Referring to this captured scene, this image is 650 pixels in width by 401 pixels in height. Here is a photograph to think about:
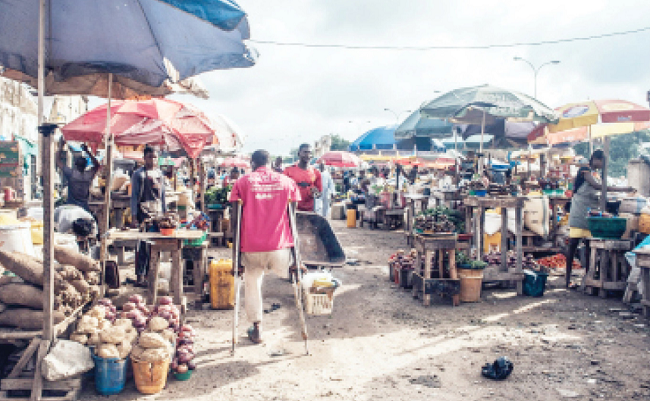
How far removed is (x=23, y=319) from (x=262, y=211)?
8.09ft

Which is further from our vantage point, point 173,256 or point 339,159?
point 339,159

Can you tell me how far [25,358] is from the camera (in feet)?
14.2

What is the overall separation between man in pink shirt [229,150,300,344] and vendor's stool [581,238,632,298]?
5.59m

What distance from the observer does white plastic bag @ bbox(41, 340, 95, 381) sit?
4.25 m

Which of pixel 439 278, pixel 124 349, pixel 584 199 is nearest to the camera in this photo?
pixel 124 349

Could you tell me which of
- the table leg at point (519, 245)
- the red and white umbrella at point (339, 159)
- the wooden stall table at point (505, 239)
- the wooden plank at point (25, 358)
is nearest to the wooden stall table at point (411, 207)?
the wooden stall table at point (505, 239)

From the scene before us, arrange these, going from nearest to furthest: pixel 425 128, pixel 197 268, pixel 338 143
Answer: pixel 197 268
pixel 425 128
pixel 338 143

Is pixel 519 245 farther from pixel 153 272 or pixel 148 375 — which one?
pixel 148 375

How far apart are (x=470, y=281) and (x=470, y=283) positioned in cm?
3

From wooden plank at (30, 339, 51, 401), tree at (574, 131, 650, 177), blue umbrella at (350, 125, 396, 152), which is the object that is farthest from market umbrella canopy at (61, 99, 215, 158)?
tree at (574, 131, 650, 177)

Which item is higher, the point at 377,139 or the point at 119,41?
the point at 377,139

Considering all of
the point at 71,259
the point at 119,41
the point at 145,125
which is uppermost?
the point at 119,41

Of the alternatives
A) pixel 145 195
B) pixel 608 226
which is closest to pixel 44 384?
pixel 145 195

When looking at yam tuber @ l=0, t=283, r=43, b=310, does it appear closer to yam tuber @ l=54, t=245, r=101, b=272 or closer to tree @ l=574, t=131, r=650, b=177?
yam tuber @ l=54, t=245, r=101, b=272
